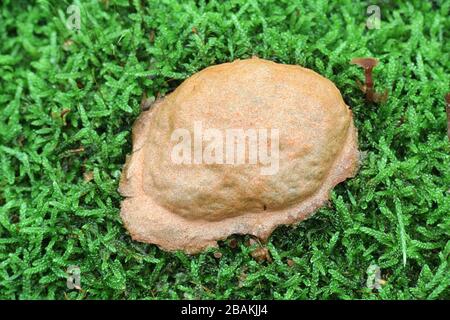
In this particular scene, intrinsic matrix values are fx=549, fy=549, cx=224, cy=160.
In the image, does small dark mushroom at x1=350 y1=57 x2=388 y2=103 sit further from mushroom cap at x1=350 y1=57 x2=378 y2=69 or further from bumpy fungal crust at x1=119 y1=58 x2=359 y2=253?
bumpy fungal crust at x1=119 y1=58 x2=359 y2=253

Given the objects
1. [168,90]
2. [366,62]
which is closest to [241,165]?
[168,90]

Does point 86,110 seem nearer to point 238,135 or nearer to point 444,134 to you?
point 238,135

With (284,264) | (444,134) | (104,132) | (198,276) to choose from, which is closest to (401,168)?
(444,134)

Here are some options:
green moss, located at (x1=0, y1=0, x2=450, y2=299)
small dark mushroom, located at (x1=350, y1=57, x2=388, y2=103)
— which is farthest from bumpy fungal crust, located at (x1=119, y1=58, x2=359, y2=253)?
small dark mushroom, located at (x1=350, y1=57, x2=388, y2=103)

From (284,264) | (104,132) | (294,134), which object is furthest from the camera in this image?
(104,132)

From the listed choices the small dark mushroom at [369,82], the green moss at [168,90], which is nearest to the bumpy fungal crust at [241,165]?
the green moss at [168,90]

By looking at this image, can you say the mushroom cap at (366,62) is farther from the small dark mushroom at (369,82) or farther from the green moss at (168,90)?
the green moss at (168,90)

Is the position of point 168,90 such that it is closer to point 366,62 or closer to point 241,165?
point 241,165
